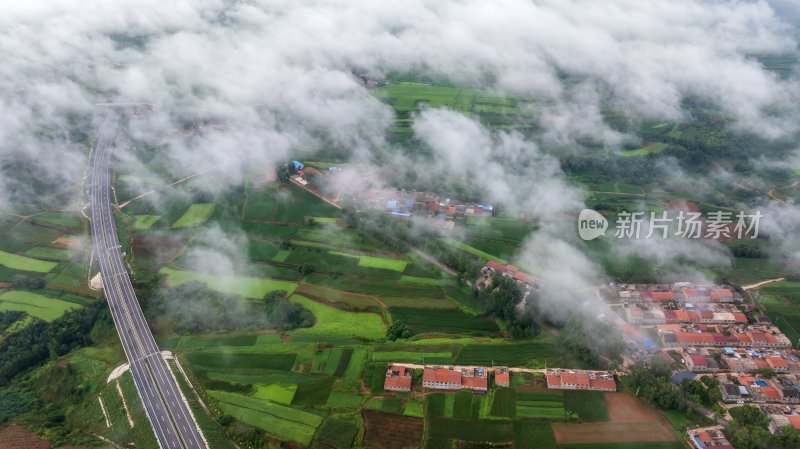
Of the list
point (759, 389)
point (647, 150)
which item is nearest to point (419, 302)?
point (759, 389)

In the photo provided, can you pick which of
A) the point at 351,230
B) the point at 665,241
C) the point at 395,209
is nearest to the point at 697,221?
the point at 665,241

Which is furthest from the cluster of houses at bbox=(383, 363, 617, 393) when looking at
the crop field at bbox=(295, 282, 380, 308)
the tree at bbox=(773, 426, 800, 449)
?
the tree at bbox=(773, 426, 800, 449)

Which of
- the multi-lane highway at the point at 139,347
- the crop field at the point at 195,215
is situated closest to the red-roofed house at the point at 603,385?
the multi-lane highway at the point at 139,347

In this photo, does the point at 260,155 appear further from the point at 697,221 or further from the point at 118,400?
the point at 697,221

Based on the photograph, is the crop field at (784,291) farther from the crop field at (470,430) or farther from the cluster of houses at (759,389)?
the crop field at (470,430)

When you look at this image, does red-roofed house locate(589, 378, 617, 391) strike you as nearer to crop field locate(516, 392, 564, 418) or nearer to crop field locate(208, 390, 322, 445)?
crop field locate(516, 392, 564, 418)

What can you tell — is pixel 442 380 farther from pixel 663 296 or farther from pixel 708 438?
pixel 663 296

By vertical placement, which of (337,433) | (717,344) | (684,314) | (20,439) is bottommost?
(20,439)
